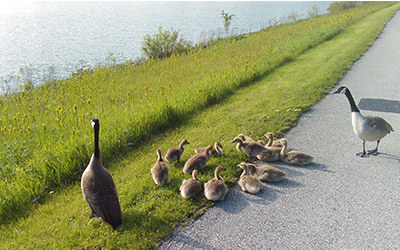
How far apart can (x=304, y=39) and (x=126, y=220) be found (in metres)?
17.6

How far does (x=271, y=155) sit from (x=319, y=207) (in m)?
1.65

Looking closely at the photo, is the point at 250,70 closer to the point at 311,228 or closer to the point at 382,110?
the point at 382,110

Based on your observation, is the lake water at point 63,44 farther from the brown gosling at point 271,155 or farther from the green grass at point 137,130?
the brown gosling at point 271,155

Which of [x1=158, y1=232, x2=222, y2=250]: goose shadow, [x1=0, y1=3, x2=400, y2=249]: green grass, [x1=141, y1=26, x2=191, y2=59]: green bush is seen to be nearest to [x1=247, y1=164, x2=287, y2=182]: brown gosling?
[x1=0, y1=3, x2=400, y2=249]: green grass

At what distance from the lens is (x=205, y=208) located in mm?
4625

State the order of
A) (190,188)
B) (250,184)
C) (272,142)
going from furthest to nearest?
(272,142) < (250,184) < (190,188)

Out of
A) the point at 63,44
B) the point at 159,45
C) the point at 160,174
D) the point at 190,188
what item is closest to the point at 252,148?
the point at 190,188

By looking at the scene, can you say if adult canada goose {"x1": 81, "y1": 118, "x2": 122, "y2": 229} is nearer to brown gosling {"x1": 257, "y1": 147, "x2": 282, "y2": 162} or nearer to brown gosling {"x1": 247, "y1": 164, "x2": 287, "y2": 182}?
brown gosling {"x1": 247, "y1": 164, "x2": 287, "y2": 182}

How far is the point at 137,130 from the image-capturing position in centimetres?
765

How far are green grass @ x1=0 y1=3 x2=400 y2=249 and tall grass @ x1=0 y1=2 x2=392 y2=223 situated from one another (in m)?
0.03

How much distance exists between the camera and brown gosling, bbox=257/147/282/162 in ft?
19.6

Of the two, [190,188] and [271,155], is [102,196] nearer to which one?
[190,188]

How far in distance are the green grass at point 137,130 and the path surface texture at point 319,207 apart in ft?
1.68

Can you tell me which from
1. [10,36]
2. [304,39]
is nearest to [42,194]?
[304,39]
